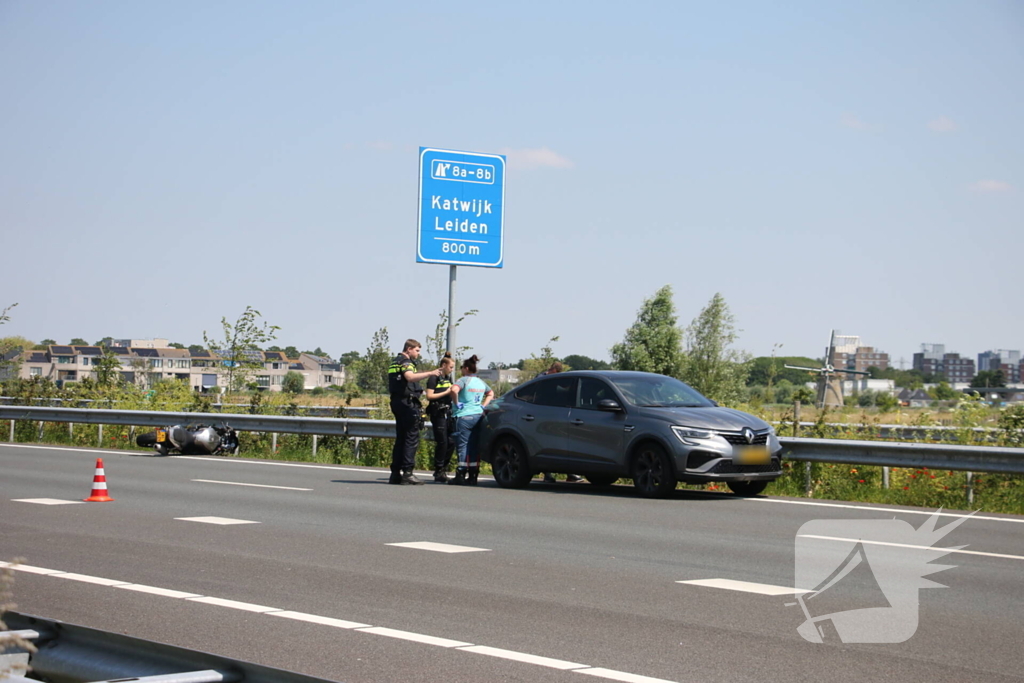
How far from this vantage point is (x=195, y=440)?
23.5 meters

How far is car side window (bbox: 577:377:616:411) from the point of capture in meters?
16.1

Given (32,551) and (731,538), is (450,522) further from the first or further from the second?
(32,551)

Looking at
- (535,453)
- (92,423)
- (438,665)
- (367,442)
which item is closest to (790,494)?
(535,453)

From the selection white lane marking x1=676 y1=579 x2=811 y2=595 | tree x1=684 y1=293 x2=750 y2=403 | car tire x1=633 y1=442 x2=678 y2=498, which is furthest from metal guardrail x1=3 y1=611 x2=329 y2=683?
tree x1=684 y1=293 x2=750 y2=403

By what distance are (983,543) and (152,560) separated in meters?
7.36

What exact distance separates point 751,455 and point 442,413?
4754 mm

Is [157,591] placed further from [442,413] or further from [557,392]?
[442,413]

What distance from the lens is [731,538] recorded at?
11.2 meters

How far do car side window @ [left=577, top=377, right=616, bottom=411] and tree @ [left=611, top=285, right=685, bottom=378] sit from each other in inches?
3264

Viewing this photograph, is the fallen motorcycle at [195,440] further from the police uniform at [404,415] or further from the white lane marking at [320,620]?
the white lane marking at [320,620]

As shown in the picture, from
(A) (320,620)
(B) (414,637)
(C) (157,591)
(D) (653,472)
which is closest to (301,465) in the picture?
(D) (653,472)

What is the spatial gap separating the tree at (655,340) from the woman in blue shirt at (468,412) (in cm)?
8194

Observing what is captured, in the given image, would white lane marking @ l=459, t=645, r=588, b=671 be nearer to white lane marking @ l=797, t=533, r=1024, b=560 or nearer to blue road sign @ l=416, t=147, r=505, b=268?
white lane marking @ l=797, t=533, r=1024, b=560

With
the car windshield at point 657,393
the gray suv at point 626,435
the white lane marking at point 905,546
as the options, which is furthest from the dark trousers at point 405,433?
the white lane marking at point 905,546
